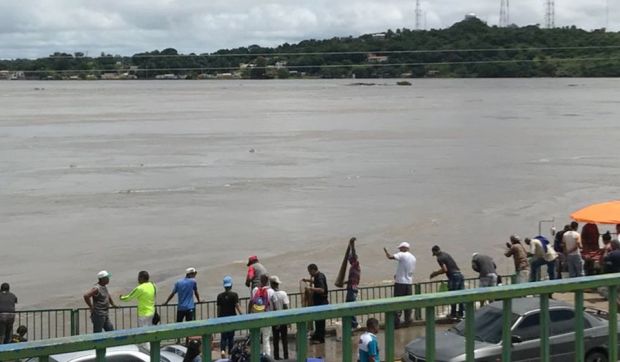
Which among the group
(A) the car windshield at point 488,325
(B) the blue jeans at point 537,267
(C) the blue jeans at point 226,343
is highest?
(A) the car windshield at point 488,325

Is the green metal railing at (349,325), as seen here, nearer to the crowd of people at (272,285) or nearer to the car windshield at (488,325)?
the car windshield at (488,325)

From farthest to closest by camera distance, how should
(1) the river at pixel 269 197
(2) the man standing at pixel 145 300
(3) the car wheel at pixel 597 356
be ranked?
(1) the river at pixel 269 197 < (2) the man standing at pixel 145 300 < (3) the car wheel at pixel 597 356

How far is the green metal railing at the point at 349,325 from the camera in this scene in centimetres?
397

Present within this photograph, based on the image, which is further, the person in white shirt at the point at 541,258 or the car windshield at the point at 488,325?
the person in white shirt at the point at 541,258

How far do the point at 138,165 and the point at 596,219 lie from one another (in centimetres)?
4433

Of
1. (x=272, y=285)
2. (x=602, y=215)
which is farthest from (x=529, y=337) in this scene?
(x=602, y=215)

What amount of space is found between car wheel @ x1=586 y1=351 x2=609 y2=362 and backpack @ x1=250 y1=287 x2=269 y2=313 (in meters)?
8.27

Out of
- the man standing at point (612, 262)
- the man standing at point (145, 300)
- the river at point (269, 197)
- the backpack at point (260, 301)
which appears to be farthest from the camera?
the river at point (269, 197)

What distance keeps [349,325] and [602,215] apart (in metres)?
16.3

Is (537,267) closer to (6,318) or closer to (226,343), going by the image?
(6,318)

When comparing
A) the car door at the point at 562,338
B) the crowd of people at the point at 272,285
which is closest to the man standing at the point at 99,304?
the crowd of people at the point at 272,285

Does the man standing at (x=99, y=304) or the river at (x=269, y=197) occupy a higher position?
the man standing at (x=99, y=304)

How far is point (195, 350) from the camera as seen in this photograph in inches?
230

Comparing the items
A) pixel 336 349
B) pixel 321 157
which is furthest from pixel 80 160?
pixel 336 349
